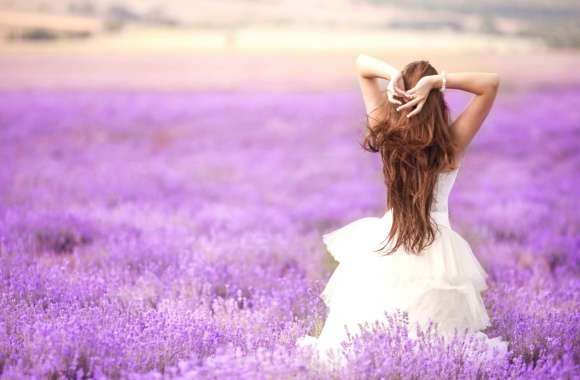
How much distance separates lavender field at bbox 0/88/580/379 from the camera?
2561 mm

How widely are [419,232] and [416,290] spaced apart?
0.25 m

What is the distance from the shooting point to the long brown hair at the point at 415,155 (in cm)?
277

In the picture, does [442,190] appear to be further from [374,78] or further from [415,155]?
[374,78]

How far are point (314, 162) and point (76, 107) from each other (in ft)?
16.0

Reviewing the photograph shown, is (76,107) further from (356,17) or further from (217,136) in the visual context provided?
(356,17)

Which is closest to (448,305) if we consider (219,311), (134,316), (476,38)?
(219,311)

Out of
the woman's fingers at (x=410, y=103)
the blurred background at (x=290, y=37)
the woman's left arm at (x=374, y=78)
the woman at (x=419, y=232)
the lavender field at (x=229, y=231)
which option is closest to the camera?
the lavender field at (x=229, y=231)

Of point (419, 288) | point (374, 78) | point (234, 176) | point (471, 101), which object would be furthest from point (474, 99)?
point (234, 176)

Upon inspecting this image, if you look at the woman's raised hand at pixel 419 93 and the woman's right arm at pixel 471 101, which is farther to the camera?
the woman's right arm at pixel 471 101

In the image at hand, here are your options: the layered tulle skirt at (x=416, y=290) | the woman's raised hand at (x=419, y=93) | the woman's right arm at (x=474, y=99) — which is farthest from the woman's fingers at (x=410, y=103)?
the layered tulle skirt at (x=416, y=290)

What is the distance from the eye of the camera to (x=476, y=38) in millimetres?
11297

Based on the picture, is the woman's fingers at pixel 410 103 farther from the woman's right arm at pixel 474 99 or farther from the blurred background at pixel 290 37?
the blurred background at pixel 290 37

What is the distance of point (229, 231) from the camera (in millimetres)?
5434

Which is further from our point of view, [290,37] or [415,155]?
[290,37]
